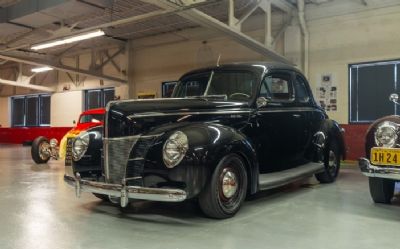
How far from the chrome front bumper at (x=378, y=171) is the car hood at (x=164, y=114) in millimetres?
1214

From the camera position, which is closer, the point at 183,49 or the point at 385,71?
the point at 385,71

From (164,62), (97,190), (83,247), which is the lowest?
(83,247)

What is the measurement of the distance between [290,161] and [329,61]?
17.9 feet

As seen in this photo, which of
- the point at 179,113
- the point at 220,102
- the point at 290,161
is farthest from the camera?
the point at 290,161

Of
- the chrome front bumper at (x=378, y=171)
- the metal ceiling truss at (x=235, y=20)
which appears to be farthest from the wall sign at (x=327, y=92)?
the chrome front bumper at (x=378, y=171)

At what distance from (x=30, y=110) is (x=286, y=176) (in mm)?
17742

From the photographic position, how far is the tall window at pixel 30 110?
18.9m

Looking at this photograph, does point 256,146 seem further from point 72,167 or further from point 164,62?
point 164,62

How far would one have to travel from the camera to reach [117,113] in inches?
146

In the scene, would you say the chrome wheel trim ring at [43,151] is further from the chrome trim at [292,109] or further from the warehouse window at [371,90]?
the warehouse window at [371,90]

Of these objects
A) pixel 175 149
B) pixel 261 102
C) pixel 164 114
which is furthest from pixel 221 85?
pixel 175 149

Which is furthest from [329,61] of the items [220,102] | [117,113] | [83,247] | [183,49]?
[83,247]

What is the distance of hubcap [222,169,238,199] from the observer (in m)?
3.63

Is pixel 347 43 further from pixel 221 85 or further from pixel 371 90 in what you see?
pixel 221 85
